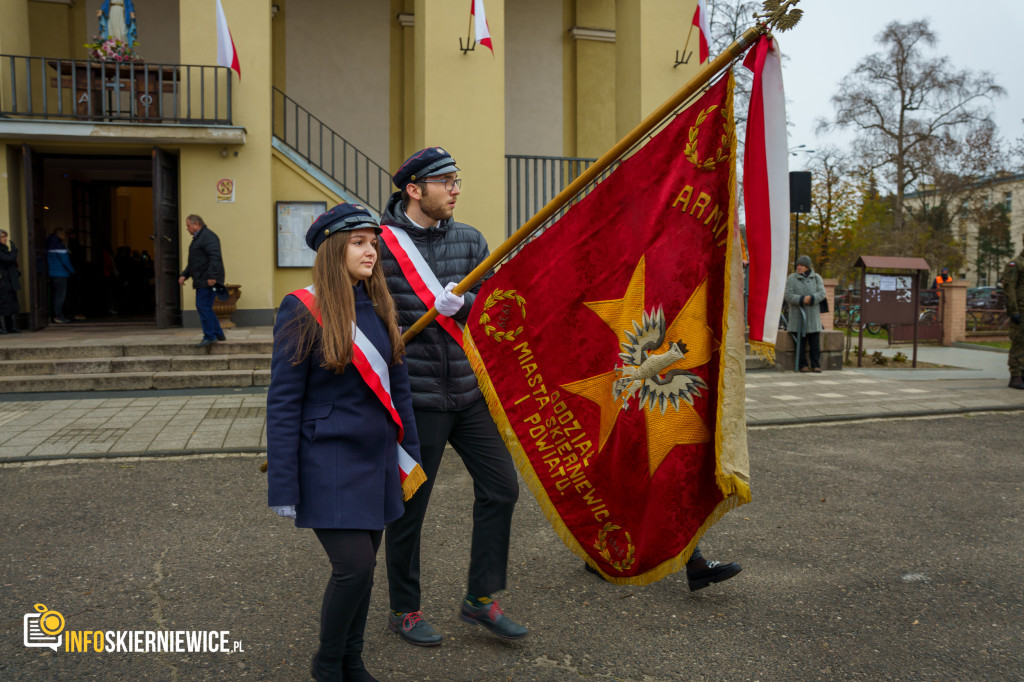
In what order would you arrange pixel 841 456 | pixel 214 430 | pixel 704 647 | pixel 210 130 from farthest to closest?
pixel 210 130, pixel 214 430, pixel 841 456, pixel 704 647

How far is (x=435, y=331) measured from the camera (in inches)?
133

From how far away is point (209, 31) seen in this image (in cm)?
1326

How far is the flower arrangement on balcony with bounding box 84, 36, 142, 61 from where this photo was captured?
1317 centimetres

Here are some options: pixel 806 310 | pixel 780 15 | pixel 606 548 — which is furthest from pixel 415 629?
pixel 806 310

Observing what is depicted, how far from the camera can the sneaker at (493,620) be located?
3.30 metres

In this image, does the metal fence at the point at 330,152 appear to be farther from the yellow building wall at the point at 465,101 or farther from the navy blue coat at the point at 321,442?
the navy blue coat at the point at 321,442

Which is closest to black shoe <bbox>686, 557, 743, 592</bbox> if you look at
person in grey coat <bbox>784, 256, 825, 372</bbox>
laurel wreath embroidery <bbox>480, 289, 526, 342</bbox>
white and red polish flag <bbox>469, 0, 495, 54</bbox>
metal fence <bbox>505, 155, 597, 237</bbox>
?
laurel wreath embroidery <bbox>480, 289, 526, 342</bbox>

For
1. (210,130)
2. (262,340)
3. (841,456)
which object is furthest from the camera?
(210,130)

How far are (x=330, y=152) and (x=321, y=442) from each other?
576 inches

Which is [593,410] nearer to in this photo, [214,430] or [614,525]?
[614,525]

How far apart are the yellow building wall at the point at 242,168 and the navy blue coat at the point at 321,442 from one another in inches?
453

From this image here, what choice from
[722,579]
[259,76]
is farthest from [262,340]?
[722,579]

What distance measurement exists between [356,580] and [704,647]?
1.53 m

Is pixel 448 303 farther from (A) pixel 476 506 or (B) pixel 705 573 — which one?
(B) pixel 705 573
